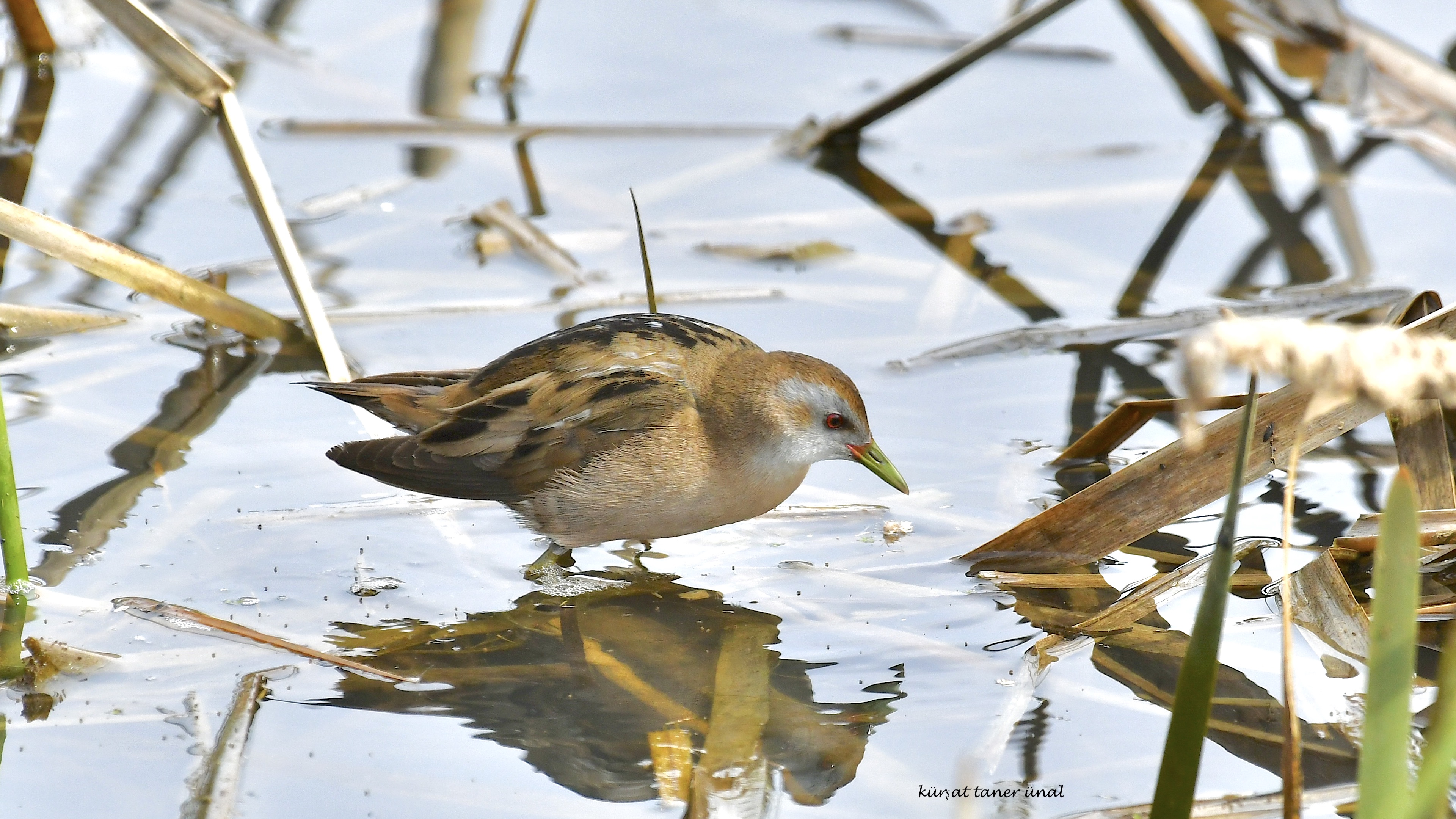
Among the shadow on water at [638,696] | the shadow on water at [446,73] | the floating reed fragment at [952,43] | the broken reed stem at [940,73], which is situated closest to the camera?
the shadow on water at [638,696]

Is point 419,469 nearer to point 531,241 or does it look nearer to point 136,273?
point 136,273

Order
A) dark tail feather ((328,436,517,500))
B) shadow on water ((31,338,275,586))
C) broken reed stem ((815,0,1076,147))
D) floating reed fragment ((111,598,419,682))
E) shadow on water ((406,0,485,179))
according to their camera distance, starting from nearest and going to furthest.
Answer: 1. floating reed fragment ((111,598,419,682))
2. shadow on water ((31,338,275,586))
3. dark tail feather ((328,436,517,500))
4. broken reed stem ((815,0,1076,147))
5. shadow on water ((406,0,485,179))

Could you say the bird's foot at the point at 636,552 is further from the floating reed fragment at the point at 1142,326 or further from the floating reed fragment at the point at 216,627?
the floating reed fragment at the point at 1142,326

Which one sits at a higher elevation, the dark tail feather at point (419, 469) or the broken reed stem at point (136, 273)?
the broken reed stem at point (136, 273)

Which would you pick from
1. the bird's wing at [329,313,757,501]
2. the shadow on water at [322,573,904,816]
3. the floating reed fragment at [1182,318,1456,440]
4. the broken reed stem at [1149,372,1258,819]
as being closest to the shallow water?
the shadow on water at [322,573,904,816]

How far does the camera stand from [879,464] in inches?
164

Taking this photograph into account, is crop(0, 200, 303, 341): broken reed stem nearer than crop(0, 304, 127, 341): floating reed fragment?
Yes

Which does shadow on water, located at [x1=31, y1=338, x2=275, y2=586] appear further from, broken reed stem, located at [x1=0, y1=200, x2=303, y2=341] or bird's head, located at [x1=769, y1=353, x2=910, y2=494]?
bird's head, located at [x1=769, y1=353, x2=910, y2=494]

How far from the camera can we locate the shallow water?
316cm

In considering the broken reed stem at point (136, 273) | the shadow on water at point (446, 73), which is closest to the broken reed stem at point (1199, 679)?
the broken reed stem at point (136, 273)

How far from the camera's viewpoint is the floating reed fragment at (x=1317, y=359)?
1598mm

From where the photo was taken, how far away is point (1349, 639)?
347 centimetres

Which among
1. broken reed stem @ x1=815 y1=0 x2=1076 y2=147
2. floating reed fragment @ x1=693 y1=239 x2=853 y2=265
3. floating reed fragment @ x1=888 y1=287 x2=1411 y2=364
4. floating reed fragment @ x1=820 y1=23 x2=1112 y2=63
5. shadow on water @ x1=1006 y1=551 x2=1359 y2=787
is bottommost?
shadow on water @ x1=1006 y1=551 x2=1359 y2=787
